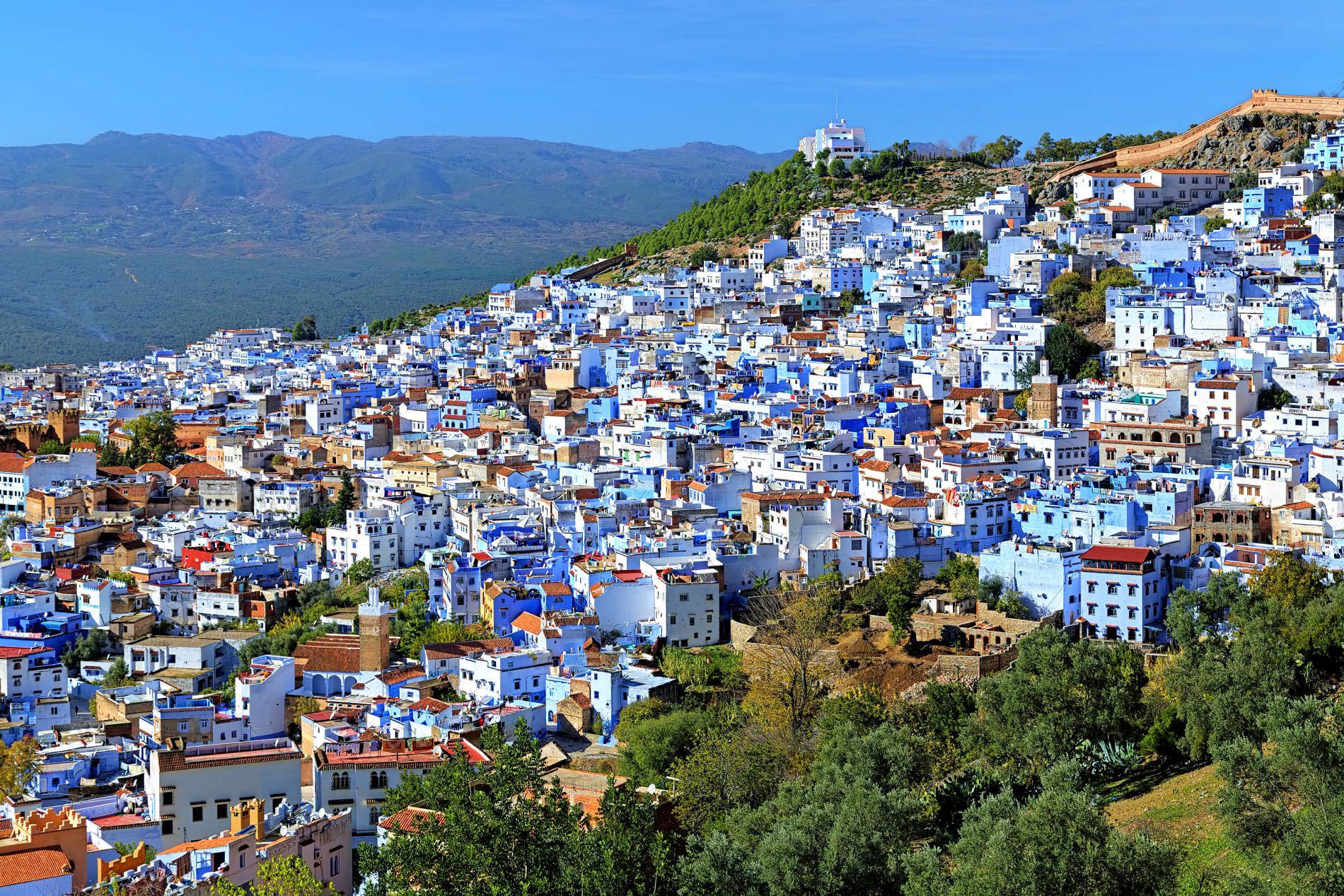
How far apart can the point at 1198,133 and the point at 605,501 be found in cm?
2099

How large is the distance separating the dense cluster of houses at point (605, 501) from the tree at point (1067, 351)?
14 cm

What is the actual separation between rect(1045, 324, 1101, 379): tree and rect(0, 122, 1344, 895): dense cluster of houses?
0.44 feet

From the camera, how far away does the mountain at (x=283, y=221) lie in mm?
69625

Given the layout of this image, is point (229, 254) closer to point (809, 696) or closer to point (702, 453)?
point (702, 453)

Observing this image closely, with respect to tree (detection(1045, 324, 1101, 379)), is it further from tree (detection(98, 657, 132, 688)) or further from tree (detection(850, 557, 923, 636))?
tree (detection(98, 657, 132, 688))

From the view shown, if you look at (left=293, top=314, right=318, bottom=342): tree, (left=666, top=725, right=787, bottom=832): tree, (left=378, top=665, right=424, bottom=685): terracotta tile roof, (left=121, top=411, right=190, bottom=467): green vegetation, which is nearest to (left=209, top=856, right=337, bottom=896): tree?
(left=666, top=725, right=787, bottom=832): tree

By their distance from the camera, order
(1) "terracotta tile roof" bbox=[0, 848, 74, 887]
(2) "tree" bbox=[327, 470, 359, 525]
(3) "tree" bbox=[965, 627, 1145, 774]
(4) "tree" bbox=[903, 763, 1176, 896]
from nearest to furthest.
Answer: (4) "tree" bbox=[903, 763, 1176, 896] → (1) "terracotta tile roof" bbox=[0, 848, 74, 887] → (3) "tree" bbox=[965, 627, 1145, 774] → (2) "tree" bbox=[327, 470, 359, 525]

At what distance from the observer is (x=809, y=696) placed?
15.5m

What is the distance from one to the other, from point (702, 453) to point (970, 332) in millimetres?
6323

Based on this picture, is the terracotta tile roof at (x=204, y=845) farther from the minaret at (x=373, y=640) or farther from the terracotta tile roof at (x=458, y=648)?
the minaret at (x=373, y=640)

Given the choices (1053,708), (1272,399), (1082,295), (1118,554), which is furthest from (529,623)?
(1082,295)

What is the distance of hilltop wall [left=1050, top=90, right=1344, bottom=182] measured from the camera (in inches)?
1417

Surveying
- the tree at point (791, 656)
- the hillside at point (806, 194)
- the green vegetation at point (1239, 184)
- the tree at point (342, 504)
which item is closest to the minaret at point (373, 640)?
the tree at point (791, 656)

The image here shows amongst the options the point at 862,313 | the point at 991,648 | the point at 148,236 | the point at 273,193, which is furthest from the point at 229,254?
the point at 991,648
